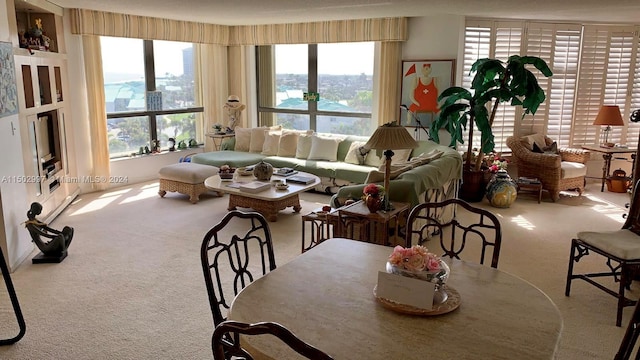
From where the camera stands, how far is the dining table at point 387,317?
5.25ft

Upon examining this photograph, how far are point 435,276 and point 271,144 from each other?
593 centimetres

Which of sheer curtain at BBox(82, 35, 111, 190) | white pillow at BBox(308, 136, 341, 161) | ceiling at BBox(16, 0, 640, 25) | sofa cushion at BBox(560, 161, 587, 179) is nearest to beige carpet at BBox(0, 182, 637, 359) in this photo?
sofa cushion at BBox(560, 161, 587, 179)

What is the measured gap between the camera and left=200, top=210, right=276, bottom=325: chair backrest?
220cm

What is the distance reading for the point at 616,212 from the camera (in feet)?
20.2

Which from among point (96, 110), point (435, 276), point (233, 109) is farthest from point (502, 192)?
point (96, 110)

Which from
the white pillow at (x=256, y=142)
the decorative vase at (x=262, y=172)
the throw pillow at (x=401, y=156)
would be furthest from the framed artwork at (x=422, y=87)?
the decorative vase at (x=262, y=172)

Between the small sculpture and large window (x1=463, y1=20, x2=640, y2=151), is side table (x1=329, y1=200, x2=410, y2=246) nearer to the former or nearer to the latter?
the small sculpture

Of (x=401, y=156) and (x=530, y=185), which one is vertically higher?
(x=401, y=156)

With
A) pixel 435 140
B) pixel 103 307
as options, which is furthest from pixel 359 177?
pixel 103 307

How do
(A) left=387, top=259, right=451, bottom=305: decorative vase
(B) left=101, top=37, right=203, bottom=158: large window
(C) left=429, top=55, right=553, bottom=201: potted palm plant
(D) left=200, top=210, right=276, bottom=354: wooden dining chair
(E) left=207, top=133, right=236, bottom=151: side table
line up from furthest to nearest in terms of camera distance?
1. (E) left=207, top=133, right=236, bottom=151: side table
2. (B) left=101, top=37, right=203, bottom=158: large window
3. (C) left=429, top=55, right=553, bottom=201: potted palm plant
4. (D) left=200, top=210, right=276, bottom=354: wooden dining chair
5. (A) left=387, top=259, right=451, bottom=305: decorative vase

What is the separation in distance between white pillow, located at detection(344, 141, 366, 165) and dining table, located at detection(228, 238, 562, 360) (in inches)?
183

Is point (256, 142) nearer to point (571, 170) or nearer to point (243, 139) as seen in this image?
point (243, 139)

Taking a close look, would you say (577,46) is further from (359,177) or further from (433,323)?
(433,323)

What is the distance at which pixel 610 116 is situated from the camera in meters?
7.00
